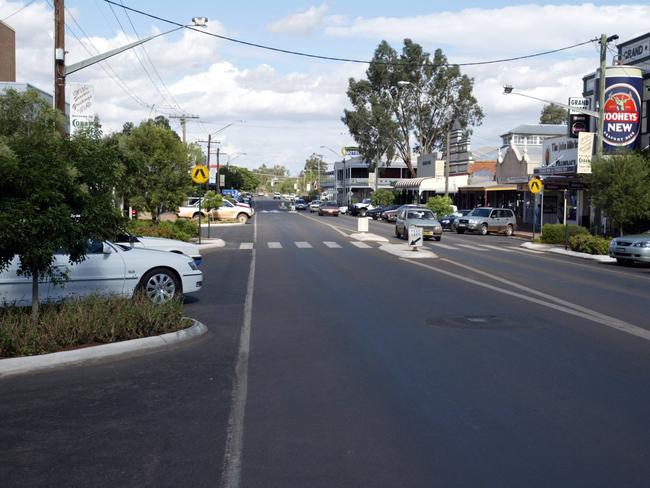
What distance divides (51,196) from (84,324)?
163 centimetres

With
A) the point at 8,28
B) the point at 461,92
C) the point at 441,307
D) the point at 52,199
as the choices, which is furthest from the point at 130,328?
the point at 461,92

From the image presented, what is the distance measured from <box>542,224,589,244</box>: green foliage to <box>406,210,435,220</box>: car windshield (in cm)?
571

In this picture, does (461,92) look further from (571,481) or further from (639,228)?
(571,481)

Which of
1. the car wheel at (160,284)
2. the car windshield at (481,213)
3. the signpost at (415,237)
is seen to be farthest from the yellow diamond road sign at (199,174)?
the car windshield at (481,213)

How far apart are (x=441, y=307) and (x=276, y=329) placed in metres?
3.55

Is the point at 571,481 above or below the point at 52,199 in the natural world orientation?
below

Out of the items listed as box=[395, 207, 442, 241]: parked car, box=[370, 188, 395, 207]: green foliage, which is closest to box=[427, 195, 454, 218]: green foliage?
box=[395, 207, 442, 241]: parked car

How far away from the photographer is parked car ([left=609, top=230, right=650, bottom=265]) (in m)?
22.5

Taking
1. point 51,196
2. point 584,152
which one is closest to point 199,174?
point 584,152

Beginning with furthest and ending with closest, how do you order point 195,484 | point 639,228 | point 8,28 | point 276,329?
point 8,28
point 639,228
point 276,329
point 195,484

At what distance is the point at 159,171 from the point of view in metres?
26.0

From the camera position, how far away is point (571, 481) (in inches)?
190

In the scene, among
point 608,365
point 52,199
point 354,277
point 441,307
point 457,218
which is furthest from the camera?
point 457,218

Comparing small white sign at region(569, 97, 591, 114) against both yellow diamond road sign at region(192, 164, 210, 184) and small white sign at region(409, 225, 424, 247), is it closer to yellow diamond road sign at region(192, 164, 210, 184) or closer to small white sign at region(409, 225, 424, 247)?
small white sign at region(409, 225, 424, 247)
